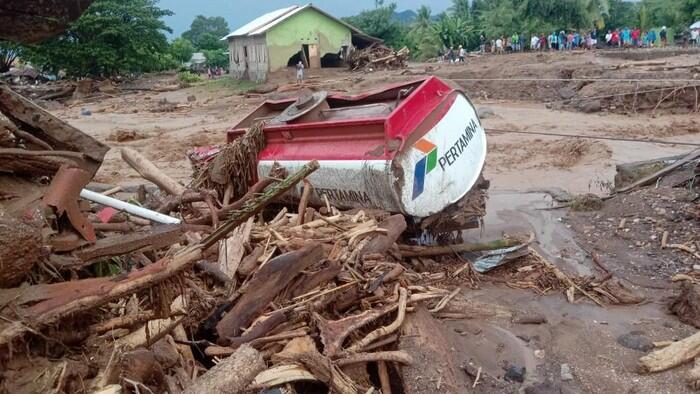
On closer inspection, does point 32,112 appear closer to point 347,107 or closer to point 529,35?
point 347,107

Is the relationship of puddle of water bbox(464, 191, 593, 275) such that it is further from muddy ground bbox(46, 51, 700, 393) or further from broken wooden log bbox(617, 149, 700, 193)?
broken wooden log bbox(617, 149, 700, 193)

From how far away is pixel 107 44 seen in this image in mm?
34812

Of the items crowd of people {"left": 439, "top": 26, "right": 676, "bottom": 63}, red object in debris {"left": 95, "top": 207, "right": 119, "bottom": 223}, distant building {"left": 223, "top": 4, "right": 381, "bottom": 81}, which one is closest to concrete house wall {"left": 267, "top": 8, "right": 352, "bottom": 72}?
distant building {"left": 223, "top": 4, "right": 381, "bottom": 81}

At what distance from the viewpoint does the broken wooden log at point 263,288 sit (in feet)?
11.8

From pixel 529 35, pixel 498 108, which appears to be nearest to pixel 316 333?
pixel 498 108

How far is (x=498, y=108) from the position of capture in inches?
810

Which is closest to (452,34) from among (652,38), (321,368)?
(652,38)

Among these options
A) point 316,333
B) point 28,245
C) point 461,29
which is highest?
→ point 461,29

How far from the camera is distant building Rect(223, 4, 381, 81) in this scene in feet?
104

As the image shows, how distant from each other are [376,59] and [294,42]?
14.2 feet

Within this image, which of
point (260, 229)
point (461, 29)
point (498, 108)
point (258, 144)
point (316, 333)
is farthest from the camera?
point (461, 29)

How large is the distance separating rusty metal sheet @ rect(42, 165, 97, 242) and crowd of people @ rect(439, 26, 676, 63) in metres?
32.0

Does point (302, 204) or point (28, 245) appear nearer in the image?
point (28, 245)

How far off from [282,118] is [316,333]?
12.7 ft
